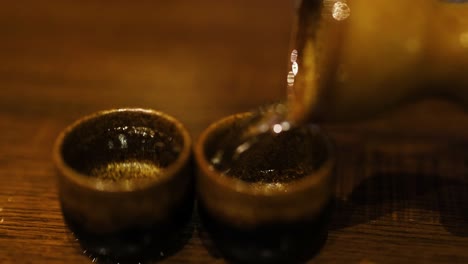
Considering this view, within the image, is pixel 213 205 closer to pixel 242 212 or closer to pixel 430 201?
pixel 242 212

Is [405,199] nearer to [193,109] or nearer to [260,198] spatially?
[260,198]

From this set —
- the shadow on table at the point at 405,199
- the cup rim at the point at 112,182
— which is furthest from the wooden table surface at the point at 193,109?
the cup rim at the point at 112,182

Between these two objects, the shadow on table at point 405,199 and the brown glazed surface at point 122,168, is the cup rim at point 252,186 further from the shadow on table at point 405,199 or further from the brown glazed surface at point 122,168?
the shadow on table at point 405,199

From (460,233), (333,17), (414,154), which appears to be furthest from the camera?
(414,154)

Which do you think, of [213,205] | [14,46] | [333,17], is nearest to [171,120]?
[213,205]

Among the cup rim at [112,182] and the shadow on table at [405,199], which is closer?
the cup rim at [112,182]

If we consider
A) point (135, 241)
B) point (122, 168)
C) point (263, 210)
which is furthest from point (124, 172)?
point (263, 210)

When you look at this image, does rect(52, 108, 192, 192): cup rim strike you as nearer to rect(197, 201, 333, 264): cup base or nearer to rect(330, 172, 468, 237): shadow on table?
rect(197, 201, 333, 264): cup base
